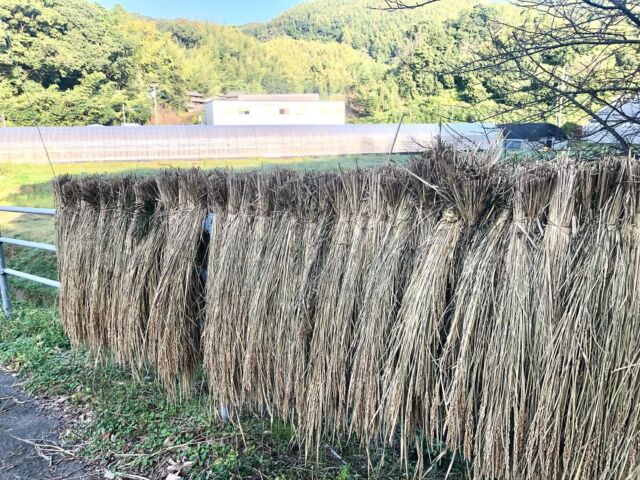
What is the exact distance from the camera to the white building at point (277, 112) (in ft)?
107

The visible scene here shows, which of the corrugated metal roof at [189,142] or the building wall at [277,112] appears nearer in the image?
the corrugated metal roof at [189,142]

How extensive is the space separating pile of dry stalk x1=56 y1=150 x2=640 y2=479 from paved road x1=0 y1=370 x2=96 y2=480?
680mm

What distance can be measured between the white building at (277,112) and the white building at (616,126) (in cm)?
2990

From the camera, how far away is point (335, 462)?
2.45 metres

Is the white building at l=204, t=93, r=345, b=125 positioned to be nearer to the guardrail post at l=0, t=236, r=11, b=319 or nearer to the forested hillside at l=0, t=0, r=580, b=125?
the forested hillside at l=0, t=0, r=580, b=125

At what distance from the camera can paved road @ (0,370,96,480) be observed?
2.53 m

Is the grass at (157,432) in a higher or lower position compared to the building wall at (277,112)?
lower

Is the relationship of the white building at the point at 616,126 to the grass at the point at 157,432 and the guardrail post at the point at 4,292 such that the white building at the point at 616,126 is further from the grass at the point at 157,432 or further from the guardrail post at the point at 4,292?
the guardrail post at the point at 4,292

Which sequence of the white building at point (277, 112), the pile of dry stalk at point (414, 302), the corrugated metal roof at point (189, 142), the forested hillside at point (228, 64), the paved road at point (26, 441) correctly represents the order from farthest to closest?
the white building at point (277, 112) < the corrugated metal roof at point (189, 142) < the forested hillside at point (228, 64) < the paved road at point (26, 441) < the pile of dry stalk at point (414, 302)

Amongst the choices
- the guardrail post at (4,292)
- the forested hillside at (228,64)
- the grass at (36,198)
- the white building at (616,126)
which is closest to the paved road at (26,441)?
the guardrail post at (4,292)

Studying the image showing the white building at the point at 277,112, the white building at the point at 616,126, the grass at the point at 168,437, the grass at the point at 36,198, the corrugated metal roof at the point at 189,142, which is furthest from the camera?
the white building at the point at 277,112

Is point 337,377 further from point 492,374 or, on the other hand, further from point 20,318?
point 20,318

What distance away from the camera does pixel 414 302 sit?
5.81 ft

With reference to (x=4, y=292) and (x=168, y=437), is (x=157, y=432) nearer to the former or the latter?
(x=168, y=437)
